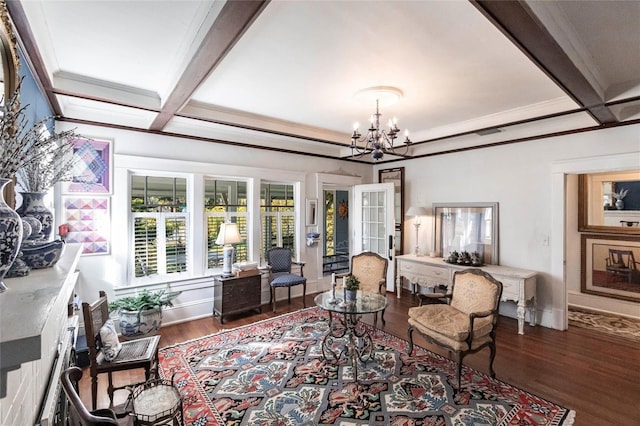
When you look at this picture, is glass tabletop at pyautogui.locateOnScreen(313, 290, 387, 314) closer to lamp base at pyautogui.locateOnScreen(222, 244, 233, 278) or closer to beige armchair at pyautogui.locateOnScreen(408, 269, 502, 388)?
beige armchair at pyautogui.locateOnScreen(408, 269, 502, 388)

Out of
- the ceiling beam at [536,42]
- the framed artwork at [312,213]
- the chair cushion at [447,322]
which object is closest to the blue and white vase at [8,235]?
the ceiling beam at [536,42]

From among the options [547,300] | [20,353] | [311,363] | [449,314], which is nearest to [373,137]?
[449,314]

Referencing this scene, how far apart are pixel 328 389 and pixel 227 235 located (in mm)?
2394

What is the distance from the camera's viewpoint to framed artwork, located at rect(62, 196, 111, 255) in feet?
11.0

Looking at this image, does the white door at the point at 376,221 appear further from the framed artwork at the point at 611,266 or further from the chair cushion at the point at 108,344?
the chair cushion at the point at 108,344

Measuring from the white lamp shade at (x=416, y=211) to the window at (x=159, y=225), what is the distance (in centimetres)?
366

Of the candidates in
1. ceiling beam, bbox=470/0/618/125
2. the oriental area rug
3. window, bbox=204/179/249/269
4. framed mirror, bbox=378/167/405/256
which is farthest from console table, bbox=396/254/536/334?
window, bbox=204/179/249/269

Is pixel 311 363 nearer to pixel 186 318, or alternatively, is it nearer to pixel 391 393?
pixel 391 393

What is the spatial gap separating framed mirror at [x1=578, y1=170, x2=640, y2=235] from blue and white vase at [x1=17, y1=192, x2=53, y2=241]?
6.49m

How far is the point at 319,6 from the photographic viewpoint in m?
1.76

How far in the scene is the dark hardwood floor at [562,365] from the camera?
2.39 meters

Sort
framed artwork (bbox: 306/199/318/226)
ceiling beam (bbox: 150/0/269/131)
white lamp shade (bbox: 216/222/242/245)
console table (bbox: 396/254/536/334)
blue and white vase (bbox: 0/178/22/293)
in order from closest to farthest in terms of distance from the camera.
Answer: blue and white vase (bbox: 0/178/22/293), ceiling beam (bbox: 150/0/269/131), console table (bbox: 396/254/536/334), white lamp shade (bbox: 216/222/242/245), framed artwork (bbox: 306/199/318/226)

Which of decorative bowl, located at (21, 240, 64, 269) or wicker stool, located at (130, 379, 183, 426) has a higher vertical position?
decorative bowl, located at (21, 240, 64, 269)

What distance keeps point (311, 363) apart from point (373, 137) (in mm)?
2411
